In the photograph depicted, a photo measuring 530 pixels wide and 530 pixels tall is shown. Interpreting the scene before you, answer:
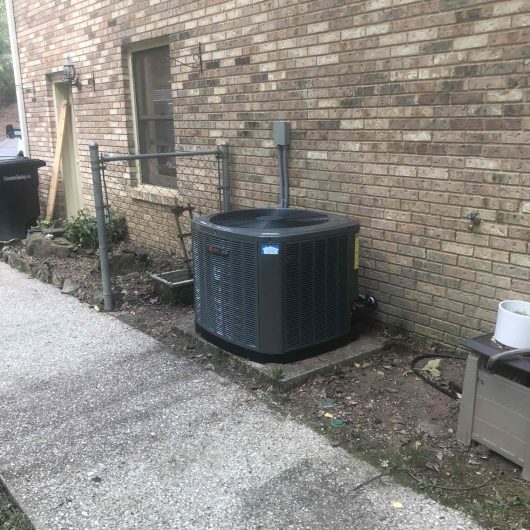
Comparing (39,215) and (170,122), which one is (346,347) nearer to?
(170,122)

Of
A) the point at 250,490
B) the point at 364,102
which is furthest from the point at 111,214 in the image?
the point at 250,490

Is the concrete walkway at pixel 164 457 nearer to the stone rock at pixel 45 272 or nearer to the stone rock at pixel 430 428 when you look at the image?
the stone rock at pixel 430 428

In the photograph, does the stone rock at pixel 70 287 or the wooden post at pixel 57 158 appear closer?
the stone rock at pixel 70 287

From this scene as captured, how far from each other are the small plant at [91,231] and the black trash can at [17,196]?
1.03 meters

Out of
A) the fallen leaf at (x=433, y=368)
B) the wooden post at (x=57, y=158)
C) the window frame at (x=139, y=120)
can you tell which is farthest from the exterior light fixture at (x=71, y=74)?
the fallen leaf at (x=433, y=368)

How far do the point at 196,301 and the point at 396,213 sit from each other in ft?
5.15

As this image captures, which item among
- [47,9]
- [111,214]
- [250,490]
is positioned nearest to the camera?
[250,490]

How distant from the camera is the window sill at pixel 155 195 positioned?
6.49 m

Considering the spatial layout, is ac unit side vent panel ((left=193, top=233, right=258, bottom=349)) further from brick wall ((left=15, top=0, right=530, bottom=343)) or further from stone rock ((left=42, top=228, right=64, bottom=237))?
stone rock ((left=42, top=228, right=64, bottom=237))

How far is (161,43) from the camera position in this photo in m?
6.37

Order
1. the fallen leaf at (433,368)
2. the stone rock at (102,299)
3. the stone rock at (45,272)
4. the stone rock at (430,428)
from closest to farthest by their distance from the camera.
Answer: the stone rock at (430,428) → the fallen leaf at (433,368) → the stone rock at (102,299) → the stone rock at (45,272)

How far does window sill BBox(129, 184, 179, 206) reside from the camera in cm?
649

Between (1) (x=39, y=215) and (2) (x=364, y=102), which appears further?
(1) (x=39, y=215)

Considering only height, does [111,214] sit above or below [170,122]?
below
